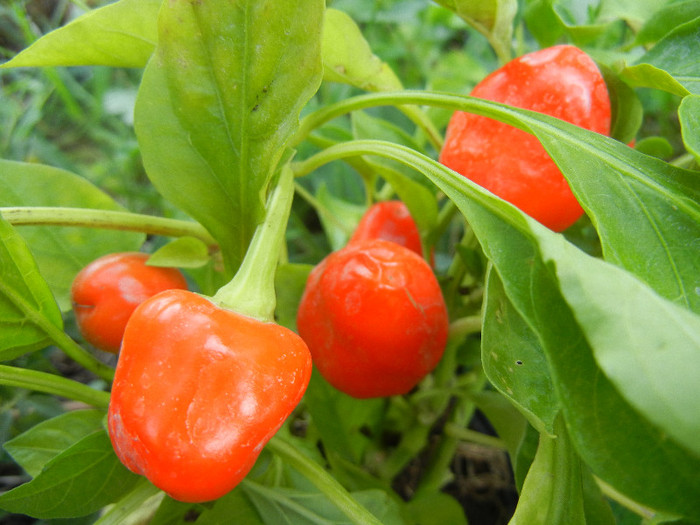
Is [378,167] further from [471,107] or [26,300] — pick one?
[26,300]

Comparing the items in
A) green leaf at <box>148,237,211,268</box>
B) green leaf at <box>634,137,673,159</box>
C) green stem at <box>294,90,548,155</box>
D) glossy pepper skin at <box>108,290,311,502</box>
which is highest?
green stem at <box>294,90,548,155</box>

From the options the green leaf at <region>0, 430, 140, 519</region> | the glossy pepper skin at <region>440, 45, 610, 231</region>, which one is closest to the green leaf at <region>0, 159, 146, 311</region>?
the green leaf at <region>0, 430, 140, 519</region>

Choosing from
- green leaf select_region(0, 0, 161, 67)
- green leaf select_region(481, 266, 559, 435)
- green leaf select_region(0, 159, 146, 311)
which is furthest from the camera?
green leaf select_region(0, 159, 146, 311)

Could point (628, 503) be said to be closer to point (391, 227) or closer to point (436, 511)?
point (436, 511)

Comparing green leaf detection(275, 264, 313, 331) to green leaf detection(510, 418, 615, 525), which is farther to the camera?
green leaf detection(275, 264, 313, 331)

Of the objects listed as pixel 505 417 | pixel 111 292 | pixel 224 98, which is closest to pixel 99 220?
A: pixel 111 292

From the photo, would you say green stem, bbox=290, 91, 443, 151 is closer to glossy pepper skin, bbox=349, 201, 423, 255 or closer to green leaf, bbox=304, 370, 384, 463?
glossy pepper skin, bbox=349, 201, 423, 255
